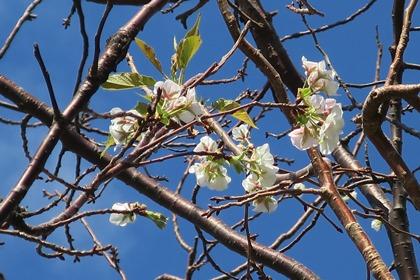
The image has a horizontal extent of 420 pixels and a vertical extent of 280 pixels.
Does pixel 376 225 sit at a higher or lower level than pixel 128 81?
higher

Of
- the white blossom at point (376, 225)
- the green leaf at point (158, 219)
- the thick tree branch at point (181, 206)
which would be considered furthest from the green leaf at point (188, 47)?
the white blossom at point (376, 225)

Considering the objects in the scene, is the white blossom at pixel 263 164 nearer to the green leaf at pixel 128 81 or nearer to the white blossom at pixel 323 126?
the white blossom at pixel 323 126

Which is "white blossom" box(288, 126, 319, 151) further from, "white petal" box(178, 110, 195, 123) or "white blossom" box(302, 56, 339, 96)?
"white petal" box(178, 110, 195, 123)

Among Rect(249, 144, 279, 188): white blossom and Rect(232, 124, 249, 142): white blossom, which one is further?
Rect(232, 124, 249, 142): white blossom

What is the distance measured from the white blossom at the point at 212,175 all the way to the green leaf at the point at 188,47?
0.35m

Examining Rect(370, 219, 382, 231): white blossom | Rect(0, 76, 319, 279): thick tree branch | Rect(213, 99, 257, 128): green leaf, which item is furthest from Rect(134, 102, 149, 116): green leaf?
Rect(370, 219, 382, 231): white blossom

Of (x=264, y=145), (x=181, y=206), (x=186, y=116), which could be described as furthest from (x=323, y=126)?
(x=181, y=206)

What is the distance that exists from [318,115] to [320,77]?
11cm

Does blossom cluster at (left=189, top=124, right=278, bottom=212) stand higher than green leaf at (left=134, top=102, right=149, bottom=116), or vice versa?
blossom cluster at (left=189, top=124, right=278, bottom=212)

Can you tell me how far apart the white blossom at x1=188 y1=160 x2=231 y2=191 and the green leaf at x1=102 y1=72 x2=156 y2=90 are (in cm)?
34

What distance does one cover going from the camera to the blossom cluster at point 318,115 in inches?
50.2

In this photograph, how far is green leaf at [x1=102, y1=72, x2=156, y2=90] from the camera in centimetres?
116

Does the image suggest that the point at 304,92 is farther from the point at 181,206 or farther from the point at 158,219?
the point at 181,206

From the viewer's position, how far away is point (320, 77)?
1.36 meters
